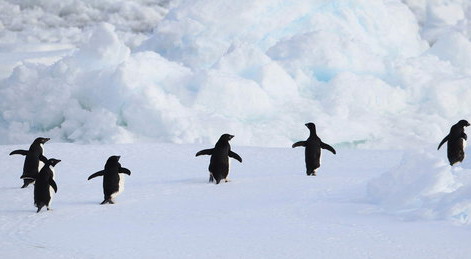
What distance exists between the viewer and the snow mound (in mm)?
4699

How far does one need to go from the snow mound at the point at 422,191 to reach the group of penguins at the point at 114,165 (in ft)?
5.89

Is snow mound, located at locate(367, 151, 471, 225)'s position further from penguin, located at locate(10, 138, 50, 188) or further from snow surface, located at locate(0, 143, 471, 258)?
penguin, located at locate(10, 138, 50, 188)

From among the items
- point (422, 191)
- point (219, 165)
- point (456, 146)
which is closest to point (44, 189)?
point (219, 165)

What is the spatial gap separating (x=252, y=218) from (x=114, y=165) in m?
1.69

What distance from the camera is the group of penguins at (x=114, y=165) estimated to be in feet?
19.4

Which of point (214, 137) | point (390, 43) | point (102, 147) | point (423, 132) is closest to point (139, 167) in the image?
point (102, 147)

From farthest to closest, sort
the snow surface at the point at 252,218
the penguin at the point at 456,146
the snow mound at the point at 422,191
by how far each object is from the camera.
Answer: the penguin at the point at 456,146 < the snow mound at the point at 422,191 < the snow surface at the point at 252,218

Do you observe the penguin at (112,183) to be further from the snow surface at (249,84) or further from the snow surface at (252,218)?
the snow surface at (249,84)

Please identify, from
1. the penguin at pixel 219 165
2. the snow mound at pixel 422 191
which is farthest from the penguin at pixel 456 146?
the penguin at pixel 219 165

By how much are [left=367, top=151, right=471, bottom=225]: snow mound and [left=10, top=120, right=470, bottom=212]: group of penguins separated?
1.79 meters

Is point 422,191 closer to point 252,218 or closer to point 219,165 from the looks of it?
point 252,218

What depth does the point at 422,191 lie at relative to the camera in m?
5.07

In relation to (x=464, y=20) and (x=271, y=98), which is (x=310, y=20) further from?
(x=464, y=20)

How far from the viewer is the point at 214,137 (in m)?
14.0
